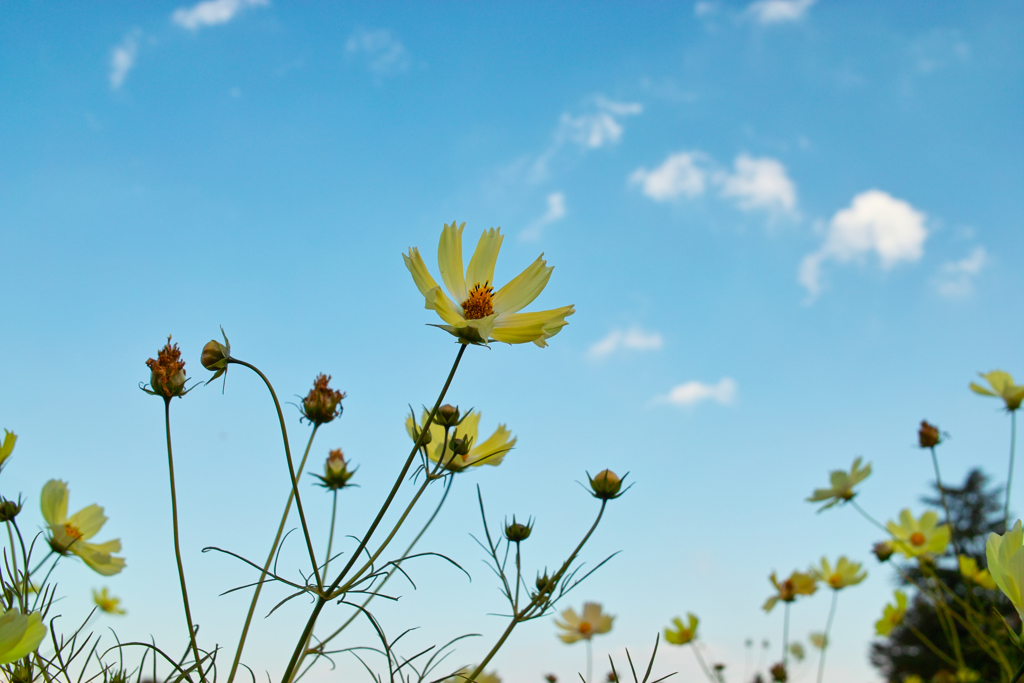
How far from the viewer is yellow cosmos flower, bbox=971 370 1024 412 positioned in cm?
237

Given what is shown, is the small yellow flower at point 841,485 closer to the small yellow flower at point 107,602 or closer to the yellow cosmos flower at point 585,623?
the yellow cosmos flower at point 585,623

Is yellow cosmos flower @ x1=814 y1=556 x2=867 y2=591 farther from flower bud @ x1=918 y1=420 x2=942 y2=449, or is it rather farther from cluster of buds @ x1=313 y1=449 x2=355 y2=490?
cluster of buds @ x1=313 y1=449 x2=355 y2=490

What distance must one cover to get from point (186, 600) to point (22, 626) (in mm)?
217

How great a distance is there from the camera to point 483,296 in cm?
111

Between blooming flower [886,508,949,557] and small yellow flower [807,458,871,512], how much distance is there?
0.79ft

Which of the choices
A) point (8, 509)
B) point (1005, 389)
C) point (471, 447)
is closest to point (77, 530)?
point (8, 509)

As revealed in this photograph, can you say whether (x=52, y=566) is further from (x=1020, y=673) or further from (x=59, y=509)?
(x=1020, y=673)

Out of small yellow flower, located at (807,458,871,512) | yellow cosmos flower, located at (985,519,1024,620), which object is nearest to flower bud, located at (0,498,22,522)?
yellow cosmos flower, located at (985,519,1024,620)

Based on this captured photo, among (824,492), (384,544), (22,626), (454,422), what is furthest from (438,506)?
(824,492)

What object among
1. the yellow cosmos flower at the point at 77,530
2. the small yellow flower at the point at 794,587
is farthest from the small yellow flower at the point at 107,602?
the small yellow flower at the point at 794,587

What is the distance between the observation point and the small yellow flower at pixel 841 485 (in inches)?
103

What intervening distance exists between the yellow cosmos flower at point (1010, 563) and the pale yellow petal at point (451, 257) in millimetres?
784

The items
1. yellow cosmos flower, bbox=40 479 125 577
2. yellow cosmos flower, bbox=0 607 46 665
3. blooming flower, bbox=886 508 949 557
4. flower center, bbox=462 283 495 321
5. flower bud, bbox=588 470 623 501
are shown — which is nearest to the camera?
yellow cosmos flower, bbox=0 607 46 665

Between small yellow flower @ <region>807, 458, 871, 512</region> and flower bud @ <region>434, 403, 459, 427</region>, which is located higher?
small yellow flower @ <region>807, 458, 871, 512</region>
